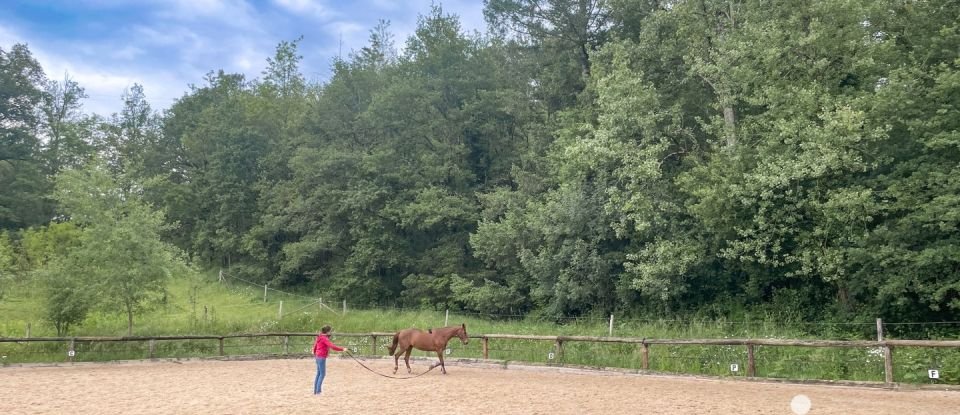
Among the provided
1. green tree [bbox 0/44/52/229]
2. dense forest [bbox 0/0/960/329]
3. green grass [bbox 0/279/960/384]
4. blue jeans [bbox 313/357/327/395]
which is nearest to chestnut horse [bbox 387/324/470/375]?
green grass [bbox 0/279/960/384]

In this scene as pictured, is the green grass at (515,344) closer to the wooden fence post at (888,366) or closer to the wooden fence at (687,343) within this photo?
the wooden fence at (687,343)

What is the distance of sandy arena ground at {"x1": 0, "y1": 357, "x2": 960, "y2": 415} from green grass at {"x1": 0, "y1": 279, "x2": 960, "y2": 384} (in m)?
1.12

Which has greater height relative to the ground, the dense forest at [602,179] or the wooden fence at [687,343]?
the dense forest at [602,179]

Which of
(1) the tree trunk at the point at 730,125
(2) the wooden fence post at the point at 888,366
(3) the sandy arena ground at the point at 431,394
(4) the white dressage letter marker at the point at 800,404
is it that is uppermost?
(1) the tree trunk at the point at 730,125

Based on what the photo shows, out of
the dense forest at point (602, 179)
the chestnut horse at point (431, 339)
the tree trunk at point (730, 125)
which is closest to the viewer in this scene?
the chestnut horse at point (431, 339)

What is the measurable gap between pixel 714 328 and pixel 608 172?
8.71 metres

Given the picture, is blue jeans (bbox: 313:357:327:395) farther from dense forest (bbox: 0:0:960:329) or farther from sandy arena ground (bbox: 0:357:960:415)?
dense forest (bbox: 0:0:960:329)

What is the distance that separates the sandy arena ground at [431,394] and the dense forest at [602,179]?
6939 millimetres

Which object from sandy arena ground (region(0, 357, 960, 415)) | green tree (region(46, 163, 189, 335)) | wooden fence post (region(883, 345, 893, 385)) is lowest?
sandy arena ground (region(0, 357, 960, 415))

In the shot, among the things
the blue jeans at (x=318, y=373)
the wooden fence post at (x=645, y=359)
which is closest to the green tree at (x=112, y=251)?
the blue jeans at (x=318, y=373)

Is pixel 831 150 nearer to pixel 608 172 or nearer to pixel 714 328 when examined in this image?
pixel 714 328

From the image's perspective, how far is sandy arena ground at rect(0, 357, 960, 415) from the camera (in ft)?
32.3

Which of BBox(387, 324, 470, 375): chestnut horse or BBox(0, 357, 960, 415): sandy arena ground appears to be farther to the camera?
BBox(387, 324, 470, 375): chestnut horse

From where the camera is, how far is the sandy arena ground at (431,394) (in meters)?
9.85
